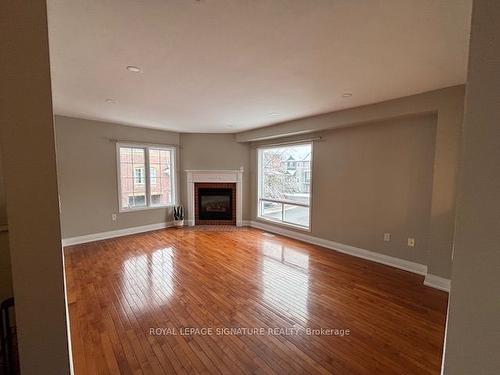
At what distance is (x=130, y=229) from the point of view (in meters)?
5.21

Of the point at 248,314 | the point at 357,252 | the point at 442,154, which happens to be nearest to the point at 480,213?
the point at 248,314

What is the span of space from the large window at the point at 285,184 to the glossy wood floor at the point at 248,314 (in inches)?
52.9

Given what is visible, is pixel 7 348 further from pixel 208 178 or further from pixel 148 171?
pixel 208 178

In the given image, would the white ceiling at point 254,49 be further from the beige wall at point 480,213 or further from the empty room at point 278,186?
the beige wall at point 480,213

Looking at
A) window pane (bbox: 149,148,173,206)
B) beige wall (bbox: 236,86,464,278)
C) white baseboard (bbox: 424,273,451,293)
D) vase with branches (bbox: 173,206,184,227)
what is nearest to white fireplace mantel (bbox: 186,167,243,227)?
vase with branches (bbox: 173,206,184,227)

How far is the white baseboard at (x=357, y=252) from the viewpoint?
3.32 metres

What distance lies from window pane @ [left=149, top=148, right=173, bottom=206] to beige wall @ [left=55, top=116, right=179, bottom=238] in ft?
1.81

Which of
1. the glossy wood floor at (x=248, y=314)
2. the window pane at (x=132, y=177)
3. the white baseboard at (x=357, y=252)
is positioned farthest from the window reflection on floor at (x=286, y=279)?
the window pane at (x=132, y=177)

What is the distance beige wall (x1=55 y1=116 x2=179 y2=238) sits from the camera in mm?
4293

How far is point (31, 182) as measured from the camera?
0.96 metres

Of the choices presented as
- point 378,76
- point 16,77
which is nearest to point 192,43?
point 16,77

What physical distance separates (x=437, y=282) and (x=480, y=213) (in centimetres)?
320

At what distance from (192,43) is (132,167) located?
4.16 metres

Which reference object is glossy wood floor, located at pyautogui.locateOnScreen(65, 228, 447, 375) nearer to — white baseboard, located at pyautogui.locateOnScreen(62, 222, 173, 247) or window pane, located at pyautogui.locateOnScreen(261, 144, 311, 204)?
white baseboard, located at pyautogui.locateOnScreen(62, 222, 173, 247)
